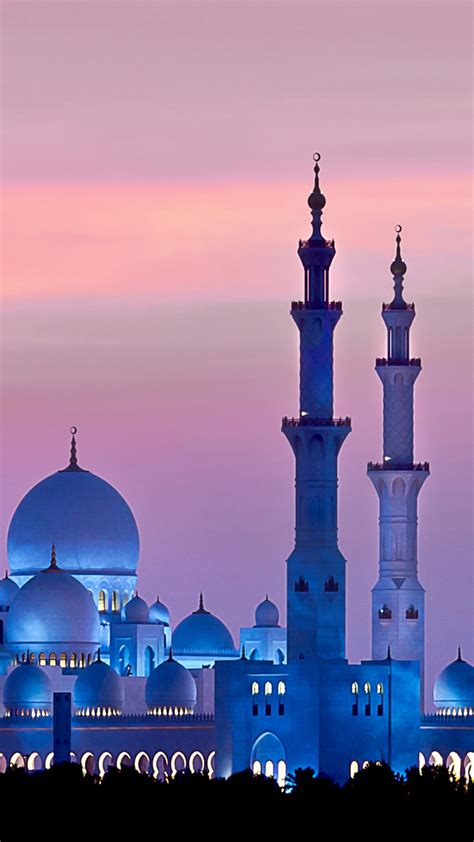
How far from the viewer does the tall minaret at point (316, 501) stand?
120 metres

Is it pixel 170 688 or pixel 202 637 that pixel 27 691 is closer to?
pixel 170 688

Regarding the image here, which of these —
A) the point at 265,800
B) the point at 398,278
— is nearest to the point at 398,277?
the point at 398,278

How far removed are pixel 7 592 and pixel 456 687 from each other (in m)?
15.8

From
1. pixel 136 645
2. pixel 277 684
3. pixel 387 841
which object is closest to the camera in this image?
pixel 387 841

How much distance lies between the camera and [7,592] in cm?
13112

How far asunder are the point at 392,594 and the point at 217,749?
8.12 m

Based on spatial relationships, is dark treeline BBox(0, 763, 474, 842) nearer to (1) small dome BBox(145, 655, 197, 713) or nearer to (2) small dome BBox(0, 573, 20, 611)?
(1) small dome BBox(145, 655, 197, 713)

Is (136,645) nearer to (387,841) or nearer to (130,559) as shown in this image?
(130,559)

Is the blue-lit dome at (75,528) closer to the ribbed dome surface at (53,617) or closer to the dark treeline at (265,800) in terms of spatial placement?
the ribbed dome surface at (53,617)

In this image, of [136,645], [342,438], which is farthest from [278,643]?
[342,438]

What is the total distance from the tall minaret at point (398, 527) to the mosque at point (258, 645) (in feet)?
0.20

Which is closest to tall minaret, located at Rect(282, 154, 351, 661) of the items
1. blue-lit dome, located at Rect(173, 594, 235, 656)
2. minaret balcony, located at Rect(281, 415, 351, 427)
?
minaret balcony, located at Rect(281, 415, 351, 427)

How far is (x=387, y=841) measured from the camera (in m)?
92.1

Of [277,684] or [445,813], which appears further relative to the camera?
[277,684]
